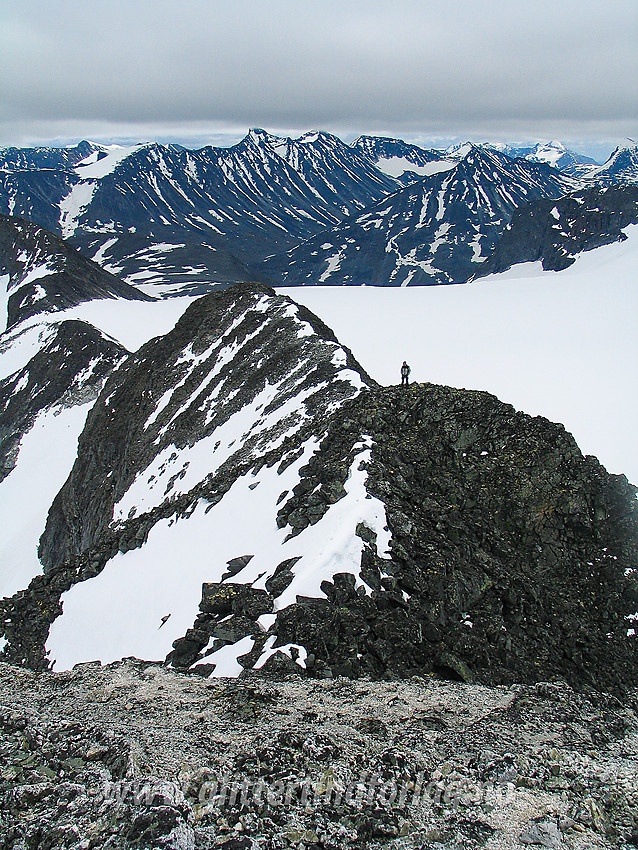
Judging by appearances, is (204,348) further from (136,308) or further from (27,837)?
(136,308)

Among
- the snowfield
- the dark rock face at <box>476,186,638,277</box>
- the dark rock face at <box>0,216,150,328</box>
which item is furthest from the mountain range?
the dark rock face at <box>476,186,638,277</box>

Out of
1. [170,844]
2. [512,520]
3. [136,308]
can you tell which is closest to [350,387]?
[512,520]

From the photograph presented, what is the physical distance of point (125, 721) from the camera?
9.55 metres

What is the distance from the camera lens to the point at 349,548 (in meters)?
13.1

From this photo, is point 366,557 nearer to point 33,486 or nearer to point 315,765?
point 315,765

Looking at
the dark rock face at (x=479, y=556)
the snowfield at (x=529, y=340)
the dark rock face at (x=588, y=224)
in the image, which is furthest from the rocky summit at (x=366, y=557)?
the dark rock face at (x=588, y=224)

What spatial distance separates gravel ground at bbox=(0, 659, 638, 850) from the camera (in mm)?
7320

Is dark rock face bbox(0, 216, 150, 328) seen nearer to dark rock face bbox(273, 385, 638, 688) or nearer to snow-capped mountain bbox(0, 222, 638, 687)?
snow-capped mountain bbox(0, 222, 638, 687)

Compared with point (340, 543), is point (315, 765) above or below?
below

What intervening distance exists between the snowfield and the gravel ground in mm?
21265

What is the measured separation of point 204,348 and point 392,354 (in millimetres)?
17629

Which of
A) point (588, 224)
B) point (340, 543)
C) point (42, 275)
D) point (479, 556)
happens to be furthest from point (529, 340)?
point (588, 224)

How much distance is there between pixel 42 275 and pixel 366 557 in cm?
9915

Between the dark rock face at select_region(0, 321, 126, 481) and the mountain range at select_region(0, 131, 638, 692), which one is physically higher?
the dark rock face at select_region(0, 321, 126, 481)
